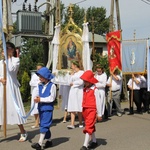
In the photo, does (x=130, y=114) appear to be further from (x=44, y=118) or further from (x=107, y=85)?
(x=44, y=118)

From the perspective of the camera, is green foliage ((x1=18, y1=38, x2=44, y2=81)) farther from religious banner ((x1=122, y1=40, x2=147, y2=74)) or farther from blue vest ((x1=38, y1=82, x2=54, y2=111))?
blue vest ((x1=38, y1=82, x2=54, y2=111))

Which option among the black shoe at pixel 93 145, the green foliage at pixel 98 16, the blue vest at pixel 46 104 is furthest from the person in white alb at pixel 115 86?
the green foliage at pixel 98 16

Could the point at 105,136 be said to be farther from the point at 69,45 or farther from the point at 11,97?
the point at 69,45

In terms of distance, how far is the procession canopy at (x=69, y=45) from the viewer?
11047 millimetres

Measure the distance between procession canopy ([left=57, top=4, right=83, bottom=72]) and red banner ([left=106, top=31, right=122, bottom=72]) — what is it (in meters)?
1.15

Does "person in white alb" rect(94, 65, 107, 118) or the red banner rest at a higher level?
the red banner

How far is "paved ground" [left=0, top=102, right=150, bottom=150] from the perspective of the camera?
6945mm

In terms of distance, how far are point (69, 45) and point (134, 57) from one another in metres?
2.23

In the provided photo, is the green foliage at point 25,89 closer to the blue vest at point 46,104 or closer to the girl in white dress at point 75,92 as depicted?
the girl in white dress at point 75,92

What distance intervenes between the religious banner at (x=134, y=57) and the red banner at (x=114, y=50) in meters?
0.26

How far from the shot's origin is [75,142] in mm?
7316

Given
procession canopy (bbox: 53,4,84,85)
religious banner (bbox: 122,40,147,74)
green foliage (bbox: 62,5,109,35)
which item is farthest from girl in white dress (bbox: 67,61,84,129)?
green foliage (bbox: 62,5,109,35)

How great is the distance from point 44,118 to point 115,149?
58.3 inches

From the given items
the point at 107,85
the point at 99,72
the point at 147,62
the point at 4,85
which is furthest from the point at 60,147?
the point at 147,62
